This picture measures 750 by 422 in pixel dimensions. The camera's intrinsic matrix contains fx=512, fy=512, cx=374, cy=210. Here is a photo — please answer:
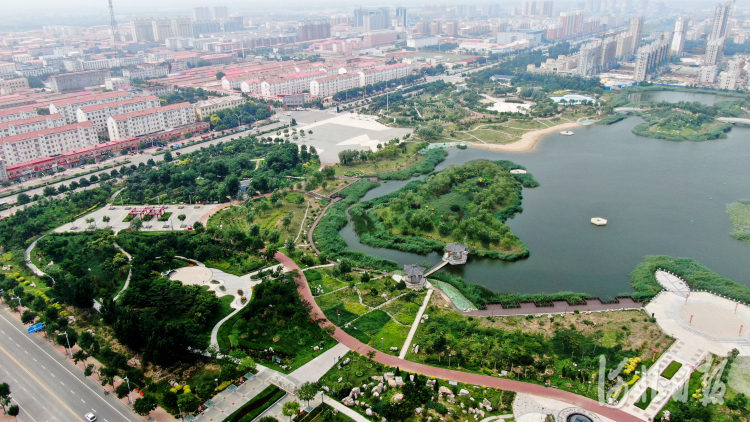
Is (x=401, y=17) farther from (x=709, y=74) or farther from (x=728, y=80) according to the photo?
(x=728, y=80)

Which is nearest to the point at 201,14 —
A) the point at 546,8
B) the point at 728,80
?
the point at 546,8

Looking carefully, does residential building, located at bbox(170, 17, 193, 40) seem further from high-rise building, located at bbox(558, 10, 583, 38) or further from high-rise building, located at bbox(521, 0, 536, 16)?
high-rise building, located at bbox(521, 0, 536, 16)

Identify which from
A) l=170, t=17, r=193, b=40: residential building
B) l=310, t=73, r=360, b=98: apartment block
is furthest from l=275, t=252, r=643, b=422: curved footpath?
l=170, t=17, r=193, b=40: residential building

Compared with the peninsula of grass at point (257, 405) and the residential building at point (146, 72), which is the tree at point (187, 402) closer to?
the peninsula of grass at point (257, 405)

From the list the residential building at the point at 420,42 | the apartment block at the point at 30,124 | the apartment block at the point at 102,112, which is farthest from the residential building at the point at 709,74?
the apartment block at the point at 30,124

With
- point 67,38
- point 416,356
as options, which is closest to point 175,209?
point 416,356

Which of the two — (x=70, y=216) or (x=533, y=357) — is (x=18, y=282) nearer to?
(x=70, y=216)

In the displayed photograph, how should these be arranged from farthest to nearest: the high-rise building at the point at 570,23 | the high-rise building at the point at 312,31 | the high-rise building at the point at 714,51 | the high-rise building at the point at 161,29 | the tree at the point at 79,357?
the high-rise building at the point at 570,23
the high-rise building at the point at 312,31
the high-rise building at the point at 161,29
the high-rise building at the point at 714,51
the tree at the point at 79,357
